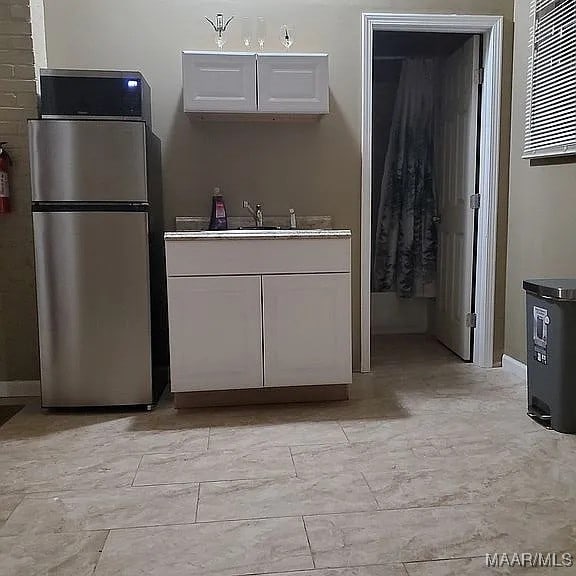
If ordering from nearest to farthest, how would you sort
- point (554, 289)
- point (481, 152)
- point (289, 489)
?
point (289, 489) → point (554, 289) → point (481, 152)

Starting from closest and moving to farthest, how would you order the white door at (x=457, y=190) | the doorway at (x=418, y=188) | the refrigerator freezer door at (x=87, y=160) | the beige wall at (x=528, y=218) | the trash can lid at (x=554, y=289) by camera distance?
the trash can lid at (x=554, y=289) → the refrigerator freezer door at (x=87, y=160) → the beige wall at (x=528, y=218) → the white door at (x=457, y=190) → the doorway at (x=418, y=188)

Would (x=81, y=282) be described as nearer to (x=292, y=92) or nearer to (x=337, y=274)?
(x=337, y=274)

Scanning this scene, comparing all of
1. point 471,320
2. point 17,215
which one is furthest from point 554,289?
point 17,215

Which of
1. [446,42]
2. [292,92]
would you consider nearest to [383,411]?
[292,92]

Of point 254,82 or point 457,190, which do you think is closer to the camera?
point 254,82

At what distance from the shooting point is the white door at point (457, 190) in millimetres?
3926

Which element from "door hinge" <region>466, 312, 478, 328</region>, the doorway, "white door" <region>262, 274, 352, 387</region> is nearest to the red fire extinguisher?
"white door" <region>262, 274, 352, 387</region>

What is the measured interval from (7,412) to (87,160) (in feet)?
4.54

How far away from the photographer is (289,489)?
2246 millimetres

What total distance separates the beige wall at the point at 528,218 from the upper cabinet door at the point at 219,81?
1.61m

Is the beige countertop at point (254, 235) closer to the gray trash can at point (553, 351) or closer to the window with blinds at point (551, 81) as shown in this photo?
the gray trash can at point (553, 351)

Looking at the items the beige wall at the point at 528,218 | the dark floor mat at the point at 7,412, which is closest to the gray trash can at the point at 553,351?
the beige wall at the point at 528,218

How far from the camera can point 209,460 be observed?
8.29ft

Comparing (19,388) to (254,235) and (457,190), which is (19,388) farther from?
(457,190)
